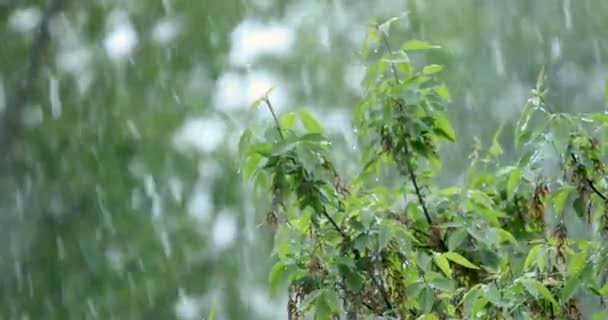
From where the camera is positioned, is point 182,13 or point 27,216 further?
point 182,13

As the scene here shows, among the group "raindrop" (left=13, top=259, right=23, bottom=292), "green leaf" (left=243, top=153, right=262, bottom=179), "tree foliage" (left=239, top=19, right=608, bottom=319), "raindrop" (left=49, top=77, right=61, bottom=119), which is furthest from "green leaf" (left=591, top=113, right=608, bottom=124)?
"raindrop" (left=49, top=77, right=61, bottom=119)

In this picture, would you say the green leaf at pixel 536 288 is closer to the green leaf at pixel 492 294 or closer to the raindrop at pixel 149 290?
the green leaf at pixel 492 294

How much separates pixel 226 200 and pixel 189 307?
75cm

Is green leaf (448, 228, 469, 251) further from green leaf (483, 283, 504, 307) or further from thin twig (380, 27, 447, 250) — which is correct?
green leaf (483, 283, 504, 307)

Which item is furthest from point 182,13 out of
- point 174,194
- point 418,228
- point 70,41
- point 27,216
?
point 418,228

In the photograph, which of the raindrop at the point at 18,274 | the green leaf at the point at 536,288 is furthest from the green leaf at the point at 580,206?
the raindrop at the point at 18,274

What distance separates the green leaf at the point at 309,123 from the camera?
92.3 inches

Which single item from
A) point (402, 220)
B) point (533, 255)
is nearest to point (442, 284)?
point (533, 255)

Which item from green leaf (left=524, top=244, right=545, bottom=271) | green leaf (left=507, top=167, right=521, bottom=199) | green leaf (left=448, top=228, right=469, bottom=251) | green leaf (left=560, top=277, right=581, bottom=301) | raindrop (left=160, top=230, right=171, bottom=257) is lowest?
green leaf (left=560, top=277, right=581, bottom=301)

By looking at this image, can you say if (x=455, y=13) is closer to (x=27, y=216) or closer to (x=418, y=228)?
(x=27, y=216)

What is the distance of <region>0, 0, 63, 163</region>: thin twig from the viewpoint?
7.03 m

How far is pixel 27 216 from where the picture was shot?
22.7 feet

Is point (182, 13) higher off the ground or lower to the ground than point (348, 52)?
higher

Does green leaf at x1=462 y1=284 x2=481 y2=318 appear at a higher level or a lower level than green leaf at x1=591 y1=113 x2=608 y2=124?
lower
